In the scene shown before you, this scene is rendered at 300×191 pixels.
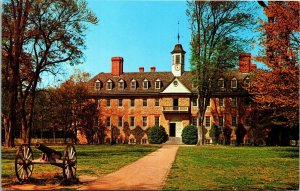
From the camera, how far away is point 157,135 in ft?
147

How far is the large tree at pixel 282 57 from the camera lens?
19.2m

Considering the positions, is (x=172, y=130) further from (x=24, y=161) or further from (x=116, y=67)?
(x=24, y=161)


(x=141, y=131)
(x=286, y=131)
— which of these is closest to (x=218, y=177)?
(x=286, y=131)

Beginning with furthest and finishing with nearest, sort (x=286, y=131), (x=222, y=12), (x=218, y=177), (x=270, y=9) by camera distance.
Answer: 1. (x=286, y=131)
2. (x=222, y=12)
3. (x=270, y=9)
4. (x=218, y=177)

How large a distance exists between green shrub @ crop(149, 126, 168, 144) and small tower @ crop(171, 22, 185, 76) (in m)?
7.77

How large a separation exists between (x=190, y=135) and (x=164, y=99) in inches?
241

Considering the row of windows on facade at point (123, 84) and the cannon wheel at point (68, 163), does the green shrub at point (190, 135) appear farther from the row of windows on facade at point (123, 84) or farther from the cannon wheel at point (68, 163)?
the cannon wheel at point (68, 163)

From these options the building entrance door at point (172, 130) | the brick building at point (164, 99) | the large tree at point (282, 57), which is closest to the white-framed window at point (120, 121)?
the brick building at point (164, 99)

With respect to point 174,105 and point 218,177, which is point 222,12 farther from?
point 218,177

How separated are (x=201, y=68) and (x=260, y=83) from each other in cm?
1506

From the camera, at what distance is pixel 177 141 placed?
4544 centimetres

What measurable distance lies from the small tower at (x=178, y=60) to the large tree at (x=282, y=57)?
2763cm

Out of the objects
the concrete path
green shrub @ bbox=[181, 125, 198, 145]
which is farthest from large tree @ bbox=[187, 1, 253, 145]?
the concrete path

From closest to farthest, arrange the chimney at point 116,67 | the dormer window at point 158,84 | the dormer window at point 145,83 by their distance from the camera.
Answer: the dormer window at point 158,84 → the dormer window at point 145,83 → the chimney at point 116,67
